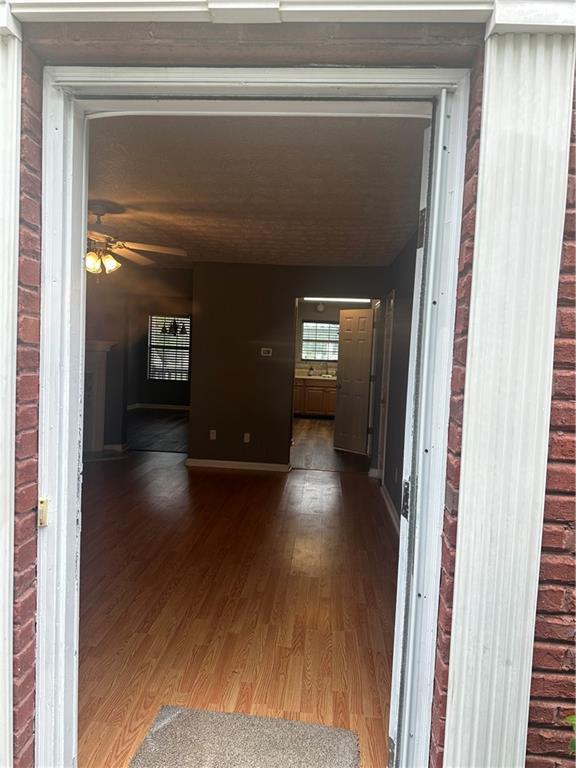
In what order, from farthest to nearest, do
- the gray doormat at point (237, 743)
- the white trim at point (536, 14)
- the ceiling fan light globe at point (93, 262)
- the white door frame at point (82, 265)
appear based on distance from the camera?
the ceiling fan light globe at point (93, 262) < the gray doormat at point (237, 743) < the white door frame at point (82, 265) < the white trim at point (536, 14)

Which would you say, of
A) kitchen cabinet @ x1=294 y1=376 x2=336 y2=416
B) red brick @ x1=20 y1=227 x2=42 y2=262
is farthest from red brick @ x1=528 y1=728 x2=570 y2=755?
kitchen cabinet @ x1=294 y1=376 x2=336 y2=416

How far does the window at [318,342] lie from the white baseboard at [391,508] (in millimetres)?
6319

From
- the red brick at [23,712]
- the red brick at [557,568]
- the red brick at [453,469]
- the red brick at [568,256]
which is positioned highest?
the red brick at [568,256]

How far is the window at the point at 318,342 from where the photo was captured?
38.1ft

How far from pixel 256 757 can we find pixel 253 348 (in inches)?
192

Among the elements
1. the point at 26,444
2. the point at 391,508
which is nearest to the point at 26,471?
the point at 26,444

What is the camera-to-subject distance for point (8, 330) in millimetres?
1295

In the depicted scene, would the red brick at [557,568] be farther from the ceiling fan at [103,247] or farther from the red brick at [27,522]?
the ceiling fan at [103,247]

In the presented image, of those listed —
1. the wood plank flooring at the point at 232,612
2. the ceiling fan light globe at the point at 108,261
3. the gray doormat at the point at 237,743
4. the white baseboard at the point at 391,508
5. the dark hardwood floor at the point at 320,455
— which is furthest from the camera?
the dark hardwood floor at the point at 320,455

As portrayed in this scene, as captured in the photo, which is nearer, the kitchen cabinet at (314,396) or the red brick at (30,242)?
the red brick at (30,242)

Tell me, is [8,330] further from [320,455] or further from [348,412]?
[348,412]

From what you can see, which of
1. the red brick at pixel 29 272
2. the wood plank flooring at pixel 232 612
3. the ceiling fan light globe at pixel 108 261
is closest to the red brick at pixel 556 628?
the wood plank flooring at pixel 232 612

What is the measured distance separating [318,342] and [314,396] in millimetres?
1393

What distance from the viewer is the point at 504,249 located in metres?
1.16
